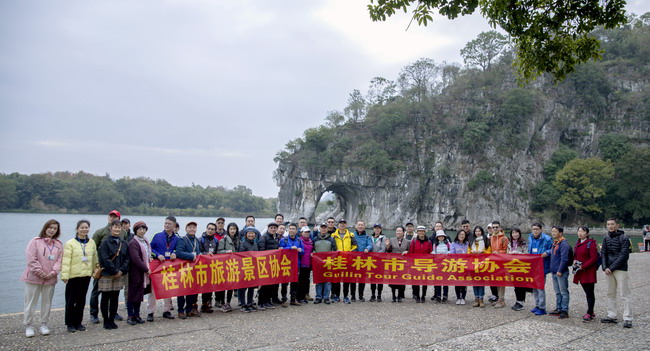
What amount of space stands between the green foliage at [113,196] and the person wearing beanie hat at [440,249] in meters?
81.4

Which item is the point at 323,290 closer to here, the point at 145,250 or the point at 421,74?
the point at 145,250

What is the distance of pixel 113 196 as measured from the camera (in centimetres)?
7738

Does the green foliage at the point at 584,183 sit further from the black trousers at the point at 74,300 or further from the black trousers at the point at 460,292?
the black trousers at the point at 74,300

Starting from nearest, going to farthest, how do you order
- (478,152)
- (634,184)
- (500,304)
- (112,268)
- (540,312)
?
1. (112,268)
2. (540,312)
3. (500,304)
4. (634,184)
5. (478,152)

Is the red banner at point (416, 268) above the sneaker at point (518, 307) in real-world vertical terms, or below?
above

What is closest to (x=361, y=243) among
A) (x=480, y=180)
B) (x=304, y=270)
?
(x=304, y=270)

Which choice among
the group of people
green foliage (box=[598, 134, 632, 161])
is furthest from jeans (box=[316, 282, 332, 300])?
green foliage (box=[598, 134, 632, 161])

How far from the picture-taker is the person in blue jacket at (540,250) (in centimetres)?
679

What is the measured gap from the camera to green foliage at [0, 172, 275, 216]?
71.4 meters

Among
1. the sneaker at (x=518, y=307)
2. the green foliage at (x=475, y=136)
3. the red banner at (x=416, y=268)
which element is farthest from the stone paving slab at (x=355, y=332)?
the green foliage at (x=475, y=136)

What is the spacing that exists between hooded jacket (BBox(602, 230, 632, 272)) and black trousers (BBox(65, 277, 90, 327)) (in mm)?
7747

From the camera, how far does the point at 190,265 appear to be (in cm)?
648

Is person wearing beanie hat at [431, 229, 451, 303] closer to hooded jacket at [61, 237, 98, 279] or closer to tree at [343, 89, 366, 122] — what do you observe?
hooded jacket at [61, 237, 98, 279]

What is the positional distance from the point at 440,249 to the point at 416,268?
69cm
